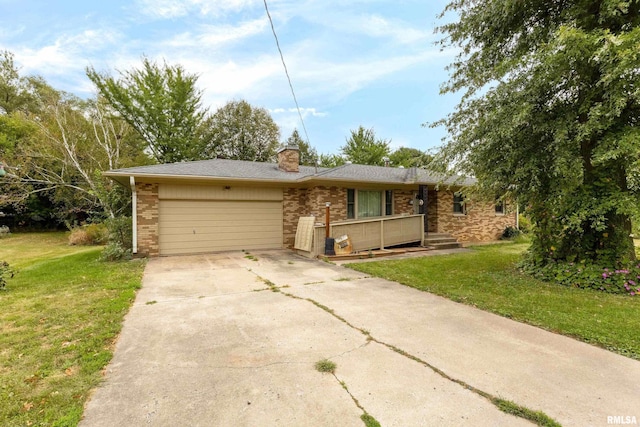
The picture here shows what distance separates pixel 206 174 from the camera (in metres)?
9.44

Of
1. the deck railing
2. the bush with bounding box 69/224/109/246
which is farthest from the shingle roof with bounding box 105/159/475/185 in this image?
the bush with bounding box 69/224/109/246

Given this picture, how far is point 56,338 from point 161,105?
20351mm

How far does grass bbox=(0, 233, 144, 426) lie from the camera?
2.22m

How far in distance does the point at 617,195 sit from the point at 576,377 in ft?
13.9

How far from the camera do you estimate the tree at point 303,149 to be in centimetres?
2664

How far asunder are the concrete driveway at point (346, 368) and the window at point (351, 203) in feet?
21.8

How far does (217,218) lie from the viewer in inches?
406

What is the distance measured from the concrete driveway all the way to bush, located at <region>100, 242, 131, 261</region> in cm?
474

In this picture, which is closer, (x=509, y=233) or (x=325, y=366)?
(x=325, y=366)

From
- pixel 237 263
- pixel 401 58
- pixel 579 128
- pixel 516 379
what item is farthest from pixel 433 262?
pixel 401 58

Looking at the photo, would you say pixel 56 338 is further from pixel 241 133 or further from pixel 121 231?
pixel 241 133

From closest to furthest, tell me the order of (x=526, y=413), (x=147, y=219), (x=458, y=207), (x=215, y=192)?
(x=526, y=413), (x=147, y=219), (x=215, y=192), (x=458, y=207)

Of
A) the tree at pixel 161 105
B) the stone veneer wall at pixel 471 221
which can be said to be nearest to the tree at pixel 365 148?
the tree at pixel 161 105

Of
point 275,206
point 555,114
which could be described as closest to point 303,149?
point 275,206
